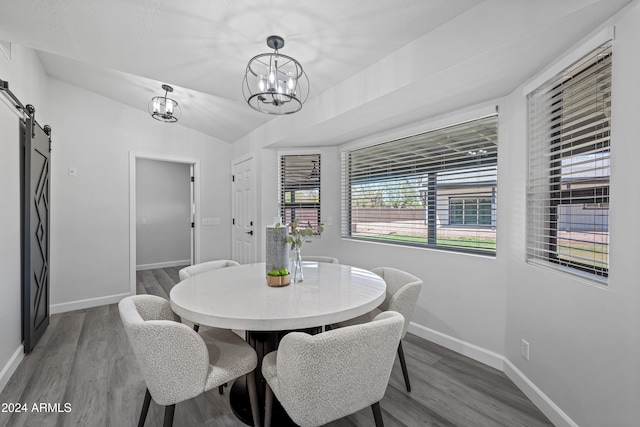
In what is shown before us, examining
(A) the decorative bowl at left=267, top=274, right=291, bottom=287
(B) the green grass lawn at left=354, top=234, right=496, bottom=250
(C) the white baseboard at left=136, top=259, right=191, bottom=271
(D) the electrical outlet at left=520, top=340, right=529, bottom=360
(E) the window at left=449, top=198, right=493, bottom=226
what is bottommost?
(C) the white baseboard at left=136, top=259, right=191, bottom=271

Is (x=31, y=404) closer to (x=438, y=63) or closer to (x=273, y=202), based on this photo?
(x=273, y=202)

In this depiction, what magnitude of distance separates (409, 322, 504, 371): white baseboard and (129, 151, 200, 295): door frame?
3410mm

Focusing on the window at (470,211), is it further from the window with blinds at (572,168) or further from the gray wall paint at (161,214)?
the gray wall paint at (161,214)

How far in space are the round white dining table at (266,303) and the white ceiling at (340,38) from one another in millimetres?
1400

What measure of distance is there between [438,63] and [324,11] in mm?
749

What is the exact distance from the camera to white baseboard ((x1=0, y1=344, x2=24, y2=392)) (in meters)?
1.98

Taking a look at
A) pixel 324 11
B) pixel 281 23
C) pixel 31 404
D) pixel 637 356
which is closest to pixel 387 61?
pixel 324 11

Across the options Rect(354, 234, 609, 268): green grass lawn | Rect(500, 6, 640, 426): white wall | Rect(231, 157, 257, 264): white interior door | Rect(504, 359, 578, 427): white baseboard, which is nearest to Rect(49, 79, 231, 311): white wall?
Rect(231, 157, 257, 264): white interior door

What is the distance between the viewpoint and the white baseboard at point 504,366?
1.65m

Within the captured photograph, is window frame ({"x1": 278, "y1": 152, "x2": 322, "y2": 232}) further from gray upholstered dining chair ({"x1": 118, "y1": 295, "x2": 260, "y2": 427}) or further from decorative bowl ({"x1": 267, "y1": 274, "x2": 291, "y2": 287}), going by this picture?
gray upholstered dining chair ({"x1": 118, "y1": 295, "x2": 260, "y2": 427})

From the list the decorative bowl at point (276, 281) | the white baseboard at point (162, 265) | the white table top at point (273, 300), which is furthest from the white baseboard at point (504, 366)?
the white baseboard at point (162, 265)

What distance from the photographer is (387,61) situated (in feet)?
7.00

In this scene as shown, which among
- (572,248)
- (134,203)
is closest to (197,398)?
(572,248)

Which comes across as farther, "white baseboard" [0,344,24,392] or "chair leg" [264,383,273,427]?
"white baseboard" [0,344,24,392]
